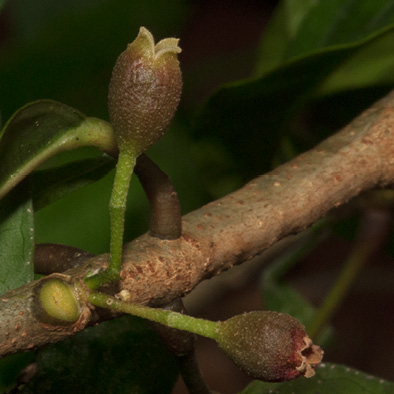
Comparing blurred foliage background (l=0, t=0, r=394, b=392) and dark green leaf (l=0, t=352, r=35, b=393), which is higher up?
blurred foliage background (l=0, t=0, r=394, b=392)

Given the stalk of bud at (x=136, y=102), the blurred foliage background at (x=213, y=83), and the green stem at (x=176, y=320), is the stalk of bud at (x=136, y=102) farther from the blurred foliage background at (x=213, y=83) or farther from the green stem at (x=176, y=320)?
the blurred foliage background at (x=213, y=83)

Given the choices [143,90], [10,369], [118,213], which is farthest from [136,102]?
[10,369]

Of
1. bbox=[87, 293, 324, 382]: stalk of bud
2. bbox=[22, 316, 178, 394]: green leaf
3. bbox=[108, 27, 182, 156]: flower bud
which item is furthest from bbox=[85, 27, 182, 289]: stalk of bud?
bbox=[22, 316, 178, 394]: green leaf

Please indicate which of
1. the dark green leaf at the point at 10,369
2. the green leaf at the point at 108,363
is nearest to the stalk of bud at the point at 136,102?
the green leaf at the point at 108,363

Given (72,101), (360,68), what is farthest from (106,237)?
(360,68)

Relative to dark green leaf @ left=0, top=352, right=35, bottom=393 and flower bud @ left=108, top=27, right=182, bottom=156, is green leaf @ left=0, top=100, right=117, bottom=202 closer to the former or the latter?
flower bud @ left=108, top=27, right=182, bottom=156

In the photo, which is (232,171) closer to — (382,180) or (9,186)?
(382,180)
